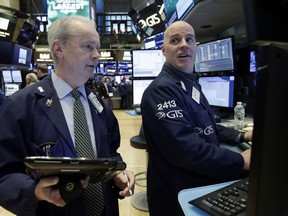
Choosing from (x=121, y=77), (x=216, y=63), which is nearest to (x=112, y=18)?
(x=121, y=77)

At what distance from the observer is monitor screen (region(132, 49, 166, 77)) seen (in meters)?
3.94

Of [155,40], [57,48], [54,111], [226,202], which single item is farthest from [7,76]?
[226,202]

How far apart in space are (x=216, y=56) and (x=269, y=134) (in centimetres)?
274

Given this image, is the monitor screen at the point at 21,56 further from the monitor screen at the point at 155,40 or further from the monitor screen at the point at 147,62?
the monitor screen at the point at 147,62

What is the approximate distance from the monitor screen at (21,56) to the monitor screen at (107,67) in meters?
7.90

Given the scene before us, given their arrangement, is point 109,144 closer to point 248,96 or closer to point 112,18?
point 248,96

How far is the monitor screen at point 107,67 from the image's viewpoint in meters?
18.7

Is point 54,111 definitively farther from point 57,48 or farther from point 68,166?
point 68,166

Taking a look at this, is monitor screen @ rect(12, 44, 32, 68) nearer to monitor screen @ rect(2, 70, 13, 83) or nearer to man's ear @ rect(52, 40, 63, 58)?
monitor screen @ rect(2, 70, 13, 83)

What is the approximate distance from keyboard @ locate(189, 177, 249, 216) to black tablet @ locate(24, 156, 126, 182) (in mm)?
309

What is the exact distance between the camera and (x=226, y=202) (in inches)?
33.8

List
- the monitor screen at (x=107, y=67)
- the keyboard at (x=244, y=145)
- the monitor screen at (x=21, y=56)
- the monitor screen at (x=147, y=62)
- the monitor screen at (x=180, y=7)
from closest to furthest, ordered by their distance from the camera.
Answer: the keyboard at (x=244, y=145), the monitor screen at (x=180, y=7), the monitor screen at (x=147, y=62), the monitor screen at (x=21, y=56), the monitor screen at (x=107, y=67)

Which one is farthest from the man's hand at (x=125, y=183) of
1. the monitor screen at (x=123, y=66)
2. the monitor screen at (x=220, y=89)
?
the monitor screen at (x=123, y=66)

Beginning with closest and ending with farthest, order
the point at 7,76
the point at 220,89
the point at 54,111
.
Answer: the point at 54,111, the point at 220,89, the point at 7,76
